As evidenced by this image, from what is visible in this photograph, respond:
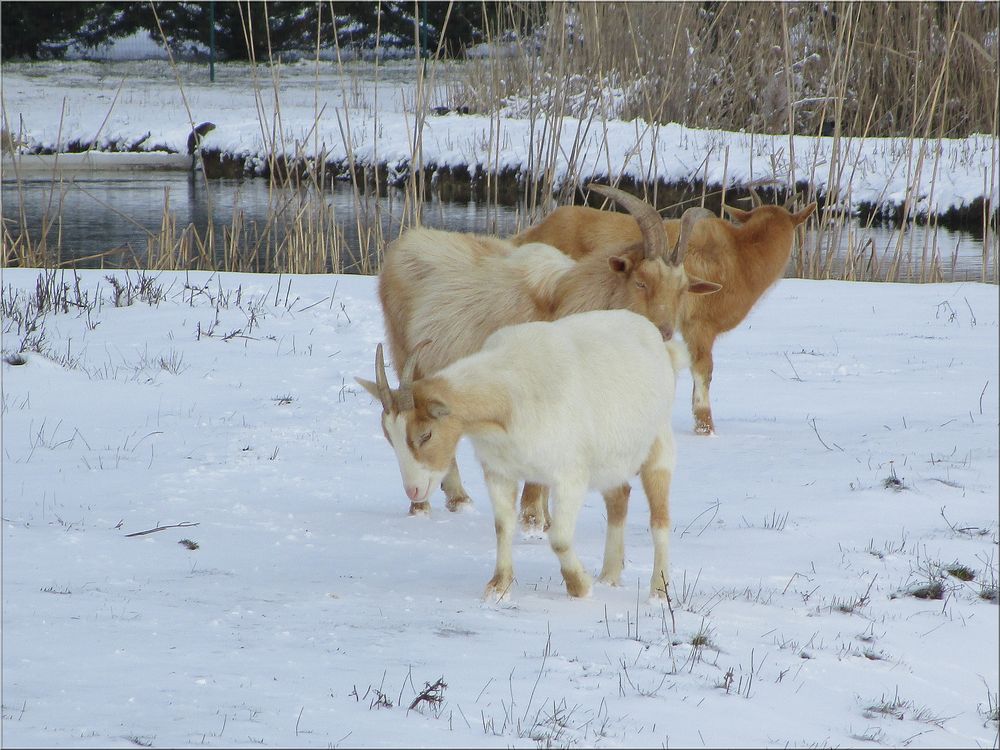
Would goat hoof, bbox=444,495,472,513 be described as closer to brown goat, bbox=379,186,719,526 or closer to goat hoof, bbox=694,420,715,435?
brown goat, bbox=379,186,719,526

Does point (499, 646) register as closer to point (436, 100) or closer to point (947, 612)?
point (947, 612)

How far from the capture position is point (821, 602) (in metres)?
4.11

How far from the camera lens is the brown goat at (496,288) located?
5461mm

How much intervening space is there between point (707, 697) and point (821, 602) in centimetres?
100

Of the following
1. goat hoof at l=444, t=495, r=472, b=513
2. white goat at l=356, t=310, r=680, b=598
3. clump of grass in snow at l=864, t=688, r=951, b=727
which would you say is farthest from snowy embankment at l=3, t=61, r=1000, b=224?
clump of grass in snow at l=864, t=688, r=951, b=727

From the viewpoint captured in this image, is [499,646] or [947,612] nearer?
[499,646]

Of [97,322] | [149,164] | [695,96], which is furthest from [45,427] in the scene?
[149,164]

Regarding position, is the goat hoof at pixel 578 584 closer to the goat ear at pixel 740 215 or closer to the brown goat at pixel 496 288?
the brown goat at pixel 496 288

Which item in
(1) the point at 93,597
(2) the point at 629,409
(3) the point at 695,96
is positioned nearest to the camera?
(1) the point at 93,597

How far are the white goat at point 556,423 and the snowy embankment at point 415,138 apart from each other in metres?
5.14

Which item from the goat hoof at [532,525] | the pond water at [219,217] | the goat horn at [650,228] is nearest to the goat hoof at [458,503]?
the goat hoof at [532,525]

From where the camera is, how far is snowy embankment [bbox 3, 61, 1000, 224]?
11.3m

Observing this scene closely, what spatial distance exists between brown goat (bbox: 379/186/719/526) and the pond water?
5.02 m

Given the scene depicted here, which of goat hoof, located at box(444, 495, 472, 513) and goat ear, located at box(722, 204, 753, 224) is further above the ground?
goat ear, located at box(722, 204, 753, 224)
